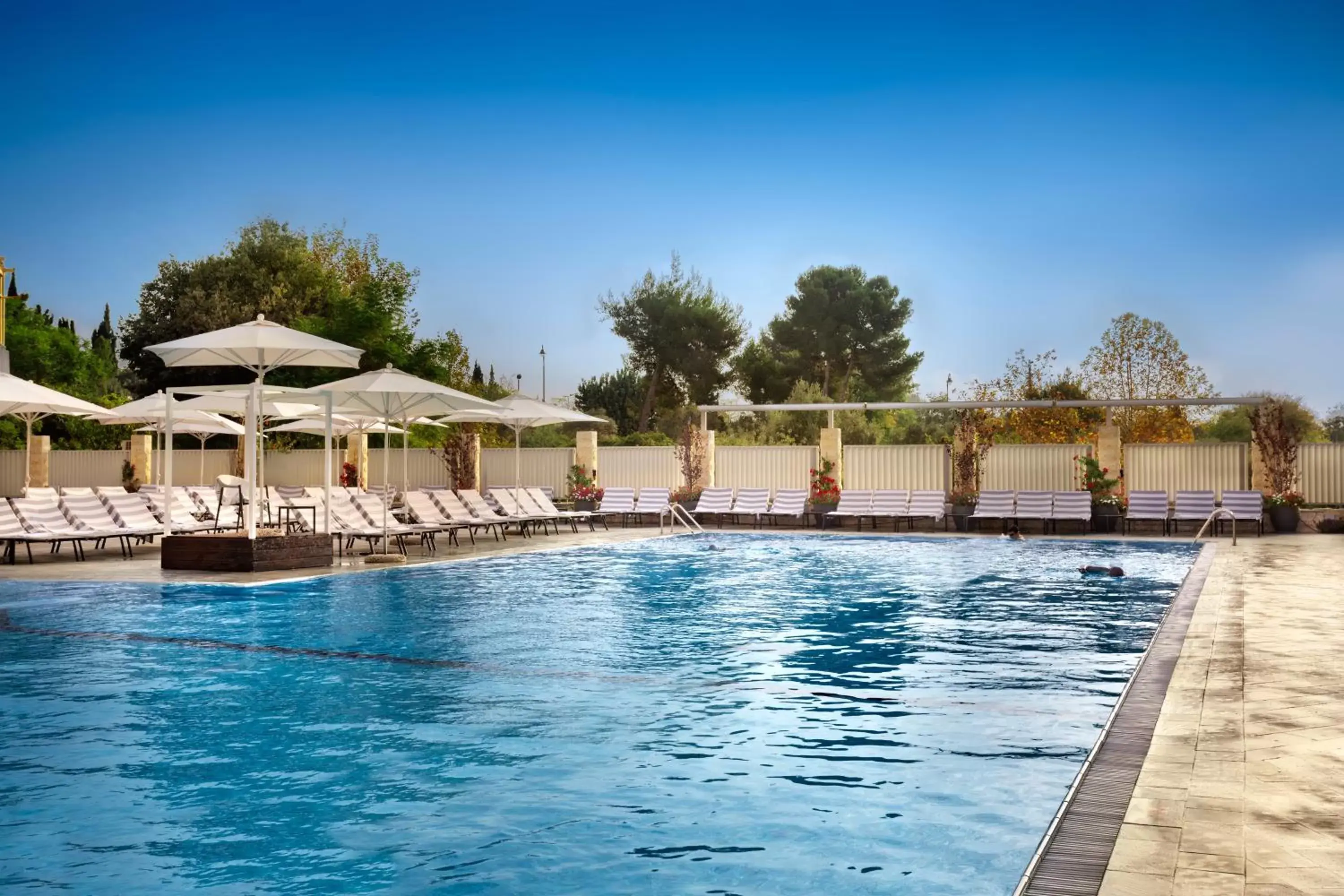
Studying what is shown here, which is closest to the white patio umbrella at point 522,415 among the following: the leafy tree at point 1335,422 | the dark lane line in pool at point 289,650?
the dark lane line in pool at point 289,650

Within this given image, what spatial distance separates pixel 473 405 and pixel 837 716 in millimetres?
12250

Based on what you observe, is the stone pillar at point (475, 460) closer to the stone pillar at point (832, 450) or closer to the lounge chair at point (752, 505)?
the lounge chair at point (752, 505)

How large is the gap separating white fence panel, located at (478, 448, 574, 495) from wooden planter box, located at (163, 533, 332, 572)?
1254cm

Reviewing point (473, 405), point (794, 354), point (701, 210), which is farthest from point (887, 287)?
point (473, 405)

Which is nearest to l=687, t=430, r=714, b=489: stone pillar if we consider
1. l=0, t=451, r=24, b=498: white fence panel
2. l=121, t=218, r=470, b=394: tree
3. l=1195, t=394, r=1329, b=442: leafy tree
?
l=121, t=218, r=470, b=394: tree

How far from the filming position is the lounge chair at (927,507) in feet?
75.4

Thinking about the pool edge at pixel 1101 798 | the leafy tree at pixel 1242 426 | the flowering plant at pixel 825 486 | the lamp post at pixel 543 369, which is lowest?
the pool edge at pixel 1101 798

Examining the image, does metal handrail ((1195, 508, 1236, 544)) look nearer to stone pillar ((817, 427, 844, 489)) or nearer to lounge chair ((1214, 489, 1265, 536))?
lounge chair ((1214, 489, 1265, 536))

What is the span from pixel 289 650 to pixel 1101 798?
6.35 m

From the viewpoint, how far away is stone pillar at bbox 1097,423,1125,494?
914 inches

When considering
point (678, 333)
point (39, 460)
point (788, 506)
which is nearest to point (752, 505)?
point (788, 506)

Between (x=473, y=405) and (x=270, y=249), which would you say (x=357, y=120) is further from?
(x=473, y=405)

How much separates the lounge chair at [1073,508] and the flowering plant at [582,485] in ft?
29.9

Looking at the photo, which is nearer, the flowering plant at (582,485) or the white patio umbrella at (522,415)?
the white patio umbrella at (522,415)
